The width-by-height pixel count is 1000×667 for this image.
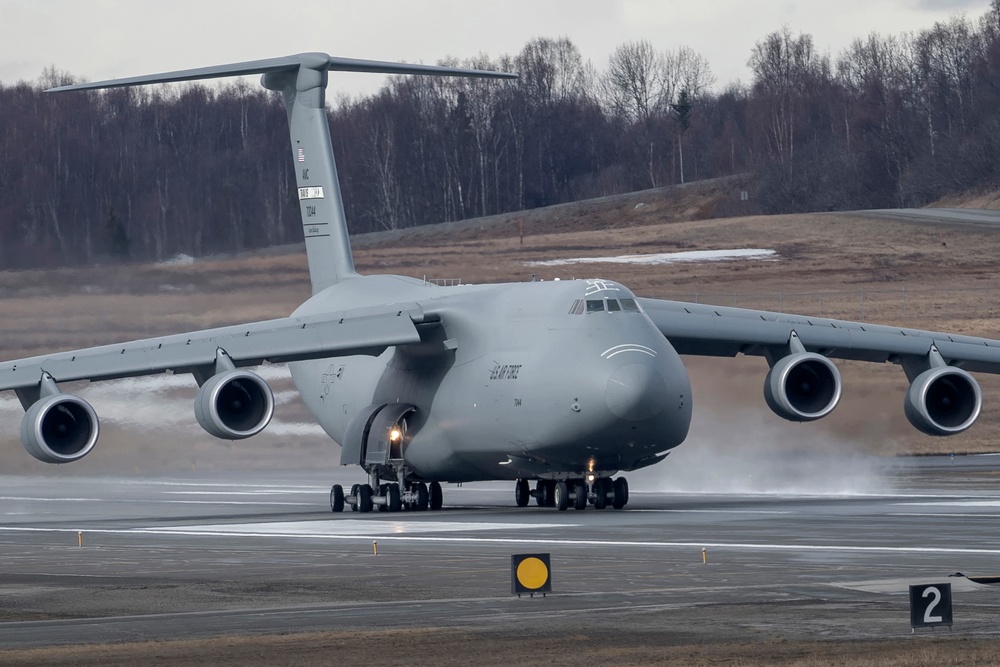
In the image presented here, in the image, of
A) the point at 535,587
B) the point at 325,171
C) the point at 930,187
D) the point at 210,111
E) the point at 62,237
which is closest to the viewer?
the point at 535,587

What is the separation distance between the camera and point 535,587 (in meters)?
13.1

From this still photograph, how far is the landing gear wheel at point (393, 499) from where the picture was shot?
2689cm

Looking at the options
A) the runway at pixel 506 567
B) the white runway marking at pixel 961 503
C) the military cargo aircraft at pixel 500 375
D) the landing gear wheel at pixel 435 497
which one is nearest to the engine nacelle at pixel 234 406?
the military cargo aircraft at pixel 500 375

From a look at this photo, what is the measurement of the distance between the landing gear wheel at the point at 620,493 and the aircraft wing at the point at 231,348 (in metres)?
3.67

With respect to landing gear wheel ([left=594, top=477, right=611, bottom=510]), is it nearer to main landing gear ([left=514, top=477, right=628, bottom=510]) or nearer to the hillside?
main landing gear ([left=514, top=477, right=628, bottom=510])

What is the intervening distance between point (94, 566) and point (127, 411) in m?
16.2

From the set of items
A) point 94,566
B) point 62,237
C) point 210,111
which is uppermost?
Answer: point 210,111

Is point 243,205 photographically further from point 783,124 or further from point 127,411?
point 783,124

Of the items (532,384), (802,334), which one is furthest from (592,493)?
(802,334)

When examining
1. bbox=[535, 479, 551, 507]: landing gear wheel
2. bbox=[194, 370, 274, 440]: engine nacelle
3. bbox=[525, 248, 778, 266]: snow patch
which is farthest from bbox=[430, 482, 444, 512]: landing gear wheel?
bbox=[525, 248, 778, 266]: snow patch

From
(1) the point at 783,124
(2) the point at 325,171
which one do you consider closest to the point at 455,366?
(2) the point at 325,171

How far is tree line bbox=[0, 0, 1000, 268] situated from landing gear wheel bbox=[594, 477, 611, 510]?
13.7m

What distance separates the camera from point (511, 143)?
8112cm

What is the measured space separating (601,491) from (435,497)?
355cm
